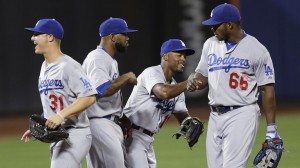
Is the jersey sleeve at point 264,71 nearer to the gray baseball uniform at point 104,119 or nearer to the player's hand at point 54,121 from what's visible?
the gray baseball uniform at point 104,119

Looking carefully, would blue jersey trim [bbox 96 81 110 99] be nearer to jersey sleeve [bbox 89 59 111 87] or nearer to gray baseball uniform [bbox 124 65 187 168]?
jersey sleeve [bbox 89 59 111 87]

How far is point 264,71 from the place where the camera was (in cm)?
677

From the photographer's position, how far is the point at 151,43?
1681cm

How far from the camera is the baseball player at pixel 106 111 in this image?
694 cm

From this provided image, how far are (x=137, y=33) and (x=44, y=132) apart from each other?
1060 cm

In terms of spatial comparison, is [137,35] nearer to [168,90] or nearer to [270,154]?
[168,90]

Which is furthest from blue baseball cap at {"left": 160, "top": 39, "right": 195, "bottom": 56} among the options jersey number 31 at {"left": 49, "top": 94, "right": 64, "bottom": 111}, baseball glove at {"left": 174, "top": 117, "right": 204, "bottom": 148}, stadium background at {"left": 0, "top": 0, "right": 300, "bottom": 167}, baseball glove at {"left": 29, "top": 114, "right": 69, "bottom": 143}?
stadium background at {"left": 0, "top": 0, "right": 300, "bottom": 167}

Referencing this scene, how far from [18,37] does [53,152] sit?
980cm

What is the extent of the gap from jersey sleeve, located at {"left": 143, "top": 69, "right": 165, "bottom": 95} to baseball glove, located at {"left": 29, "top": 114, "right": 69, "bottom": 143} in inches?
57.2

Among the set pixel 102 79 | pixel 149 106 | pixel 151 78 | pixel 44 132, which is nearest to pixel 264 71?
pixel 151 78

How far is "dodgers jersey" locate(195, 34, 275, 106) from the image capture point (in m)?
6.78

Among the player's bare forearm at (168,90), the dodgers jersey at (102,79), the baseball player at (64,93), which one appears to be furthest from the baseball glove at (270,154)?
the baseball player at (64,93)

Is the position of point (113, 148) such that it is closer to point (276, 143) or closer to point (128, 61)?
point (276, 143)

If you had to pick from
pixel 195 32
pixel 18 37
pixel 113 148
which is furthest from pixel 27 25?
pixel 113 148
